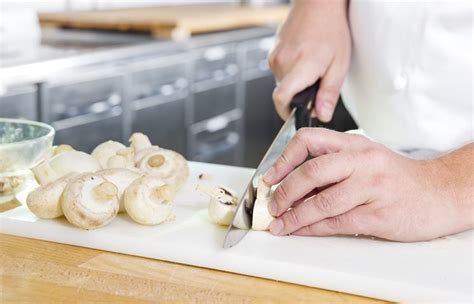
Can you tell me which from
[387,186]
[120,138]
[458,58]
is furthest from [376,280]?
[120,138]

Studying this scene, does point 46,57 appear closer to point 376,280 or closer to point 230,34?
point 230,34

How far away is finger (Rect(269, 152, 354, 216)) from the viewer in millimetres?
767

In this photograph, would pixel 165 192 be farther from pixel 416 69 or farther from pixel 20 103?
pixel 20 103

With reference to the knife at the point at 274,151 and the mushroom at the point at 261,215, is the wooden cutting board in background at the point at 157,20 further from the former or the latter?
the mushroom at the point at 261,215

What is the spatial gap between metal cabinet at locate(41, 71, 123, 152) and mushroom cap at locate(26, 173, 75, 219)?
128cm

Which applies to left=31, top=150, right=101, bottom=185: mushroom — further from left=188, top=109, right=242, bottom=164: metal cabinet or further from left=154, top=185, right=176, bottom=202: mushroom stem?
left=188, top=109, right=242, bottom=164: metal cabinet

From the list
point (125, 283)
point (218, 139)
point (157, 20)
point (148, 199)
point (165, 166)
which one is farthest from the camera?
point (218, 139)

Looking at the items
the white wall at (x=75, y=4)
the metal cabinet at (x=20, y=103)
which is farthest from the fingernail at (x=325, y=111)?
the white wall at (x=75, y=4)

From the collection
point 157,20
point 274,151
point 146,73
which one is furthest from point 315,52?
point 157,20

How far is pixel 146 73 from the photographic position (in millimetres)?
2475

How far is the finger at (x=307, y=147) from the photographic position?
2.66ft

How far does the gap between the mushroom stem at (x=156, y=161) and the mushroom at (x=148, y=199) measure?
0.09 m

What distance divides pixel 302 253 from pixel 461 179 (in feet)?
0.65

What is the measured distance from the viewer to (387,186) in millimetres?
772
